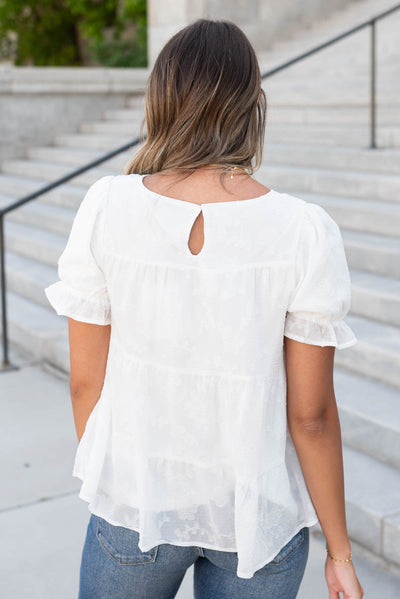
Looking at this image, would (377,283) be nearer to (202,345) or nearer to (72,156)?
(202,345)

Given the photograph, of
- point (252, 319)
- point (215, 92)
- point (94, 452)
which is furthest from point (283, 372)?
point (215, 92)

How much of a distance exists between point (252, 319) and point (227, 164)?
0.26 metres

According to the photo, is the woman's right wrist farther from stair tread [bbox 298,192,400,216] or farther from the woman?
stair tread [bbox 298,192,400,216]

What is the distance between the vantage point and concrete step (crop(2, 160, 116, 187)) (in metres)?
9.20

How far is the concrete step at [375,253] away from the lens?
16.8ft

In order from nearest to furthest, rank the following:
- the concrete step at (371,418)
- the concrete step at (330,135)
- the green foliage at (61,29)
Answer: the concrete step at (371,418), the concrete step at (330,135), the green foliage at (61,29)

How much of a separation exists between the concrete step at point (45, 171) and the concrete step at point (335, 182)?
8.16ft

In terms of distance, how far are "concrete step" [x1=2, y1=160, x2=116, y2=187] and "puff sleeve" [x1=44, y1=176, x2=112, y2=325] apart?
7.61 metres

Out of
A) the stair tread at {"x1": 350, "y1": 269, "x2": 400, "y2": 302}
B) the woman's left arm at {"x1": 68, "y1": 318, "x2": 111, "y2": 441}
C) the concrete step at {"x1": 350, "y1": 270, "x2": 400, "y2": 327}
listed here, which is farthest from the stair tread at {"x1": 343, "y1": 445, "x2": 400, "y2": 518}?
the woman's left arm at {"x1": 68, "y1": 318, "x2": 111, "y2": 441}

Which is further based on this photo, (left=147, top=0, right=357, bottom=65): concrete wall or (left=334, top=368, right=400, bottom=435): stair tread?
(left=147, top=0, right=357, bottom=65): concrete wall

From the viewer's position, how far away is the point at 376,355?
430 cm

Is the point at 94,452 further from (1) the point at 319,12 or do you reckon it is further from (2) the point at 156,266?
(1) the point at 319,12

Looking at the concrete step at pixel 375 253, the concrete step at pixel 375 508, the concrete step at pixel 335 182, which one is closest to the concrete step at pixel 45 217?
the concrete step at pixel 335 182

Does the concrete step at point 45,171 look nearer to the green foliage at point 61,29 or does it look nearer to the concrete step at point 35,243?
the concrete step at point 35,243
